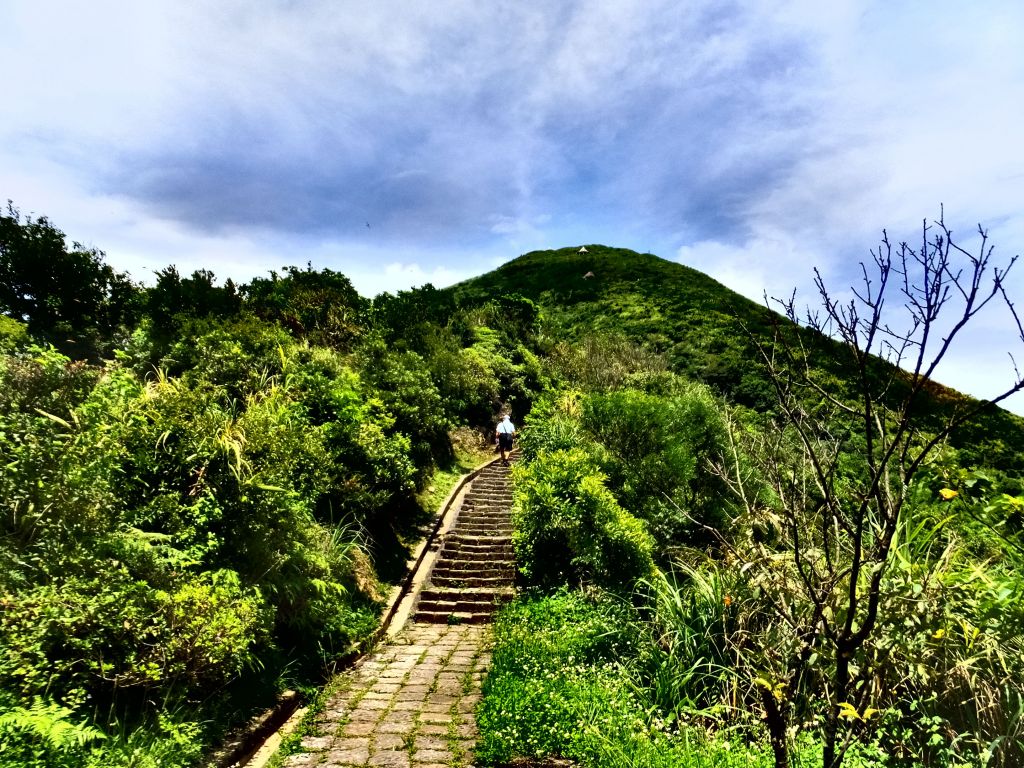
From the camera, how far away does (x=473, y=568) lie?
10273 millimetres

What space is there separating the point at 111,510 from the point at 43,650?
49.8 inches

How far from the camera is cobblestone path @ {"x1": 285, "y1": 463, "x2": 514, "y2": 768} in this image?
4.74 meters

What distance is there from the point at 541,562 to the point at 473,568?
1895mm

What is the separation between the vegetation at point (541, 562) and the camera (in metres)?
3.12

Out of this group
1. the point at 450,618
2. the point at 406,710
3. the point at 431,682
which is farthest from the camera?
the point at 450,618

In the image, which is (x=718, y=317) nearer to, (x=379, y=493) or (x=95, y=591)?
(x=379, y=493)

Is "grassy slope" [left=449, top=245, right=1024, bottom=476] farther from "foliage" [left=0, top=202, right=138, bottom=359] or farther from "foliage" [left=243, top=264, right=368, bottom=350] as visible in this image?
"foliage" [left=0, top=202, right=138, bottom=359]

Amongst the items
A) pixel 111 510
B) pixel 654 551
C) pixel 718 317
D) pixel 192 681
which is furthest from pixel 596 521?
pixel 718 317

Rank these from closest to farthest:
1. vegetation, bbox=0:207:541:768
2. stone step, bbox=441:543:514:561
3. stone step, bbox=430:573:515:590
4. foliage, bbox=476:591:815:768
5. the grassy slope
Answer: vegetation, bbox=0:207:541:768 → foliage, bbox=476:591:815:768 → stone step, bbox=430:573:515:590 → stone step, bbox=441:543:514:561 → the grassy slope

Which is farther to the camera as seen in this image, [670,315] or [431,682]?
[670,315]

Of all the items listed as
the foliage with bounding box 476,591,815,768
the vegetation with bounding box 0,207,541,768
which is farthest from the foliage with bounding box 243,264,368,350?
the foliage with bounding box 476,591,815,768

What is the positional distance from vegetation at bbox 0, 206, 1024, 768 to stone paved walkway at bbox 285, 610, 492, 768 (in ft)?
1.19

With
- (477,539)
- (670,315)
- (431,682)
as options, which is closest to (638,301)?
(670,315)

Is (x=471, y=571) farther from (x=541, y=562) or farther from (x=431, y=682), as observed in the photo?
(x=431, y=682)
